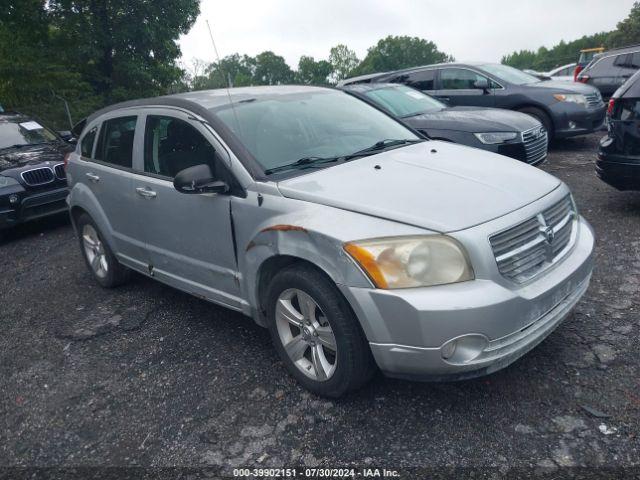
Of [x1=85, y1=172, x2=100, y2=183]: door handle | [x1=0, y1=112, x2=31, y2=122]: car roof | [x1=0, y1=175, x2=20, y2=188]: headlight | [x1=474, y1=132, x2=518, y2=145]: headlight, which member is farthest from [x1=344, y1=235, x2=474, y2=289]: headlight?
[x1=0, y1=112, x2=31, y2=122]: car roof

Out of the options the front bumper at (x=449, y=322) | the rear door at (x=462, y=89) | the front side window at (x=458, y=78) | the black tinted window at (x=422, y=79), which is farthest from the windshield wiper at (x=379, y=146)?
the black tinted window at (x=422, y=79)

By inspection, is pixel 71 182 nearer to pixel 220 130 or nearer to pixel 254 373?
pixel 220 130

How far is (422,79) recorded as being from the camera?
32.2ft

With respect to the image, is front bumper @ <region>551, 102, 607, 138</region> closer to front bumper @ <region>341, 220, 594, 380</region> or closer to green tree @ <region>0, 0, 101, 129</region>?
front bumper @ <region>341, 220, 594, 380</region>

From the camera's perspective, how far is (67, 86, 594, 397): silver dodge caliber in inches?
96.4

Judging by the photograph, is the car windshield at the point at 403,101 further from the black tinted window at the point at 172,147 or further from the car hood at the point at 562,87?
the black tinted window at the point at 172,147

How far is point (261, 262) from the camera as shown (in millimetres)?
→ 3023

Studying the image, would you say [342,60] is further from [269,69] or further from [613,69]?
[613,69]

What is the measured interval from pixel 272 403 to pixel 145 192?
180cm

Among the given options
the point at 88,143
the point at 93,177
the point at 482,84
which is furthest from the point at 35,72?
the point at 93,177

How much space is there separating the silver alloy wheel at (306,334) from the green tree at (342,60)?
4418 inches

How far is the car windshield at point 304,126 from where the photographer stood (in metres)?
3.33

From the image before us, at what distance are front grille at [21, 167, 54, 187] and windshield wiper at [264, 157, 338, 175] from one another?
5294 mm

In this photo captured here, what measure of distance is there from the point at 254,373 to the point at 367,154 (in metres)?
1.56
